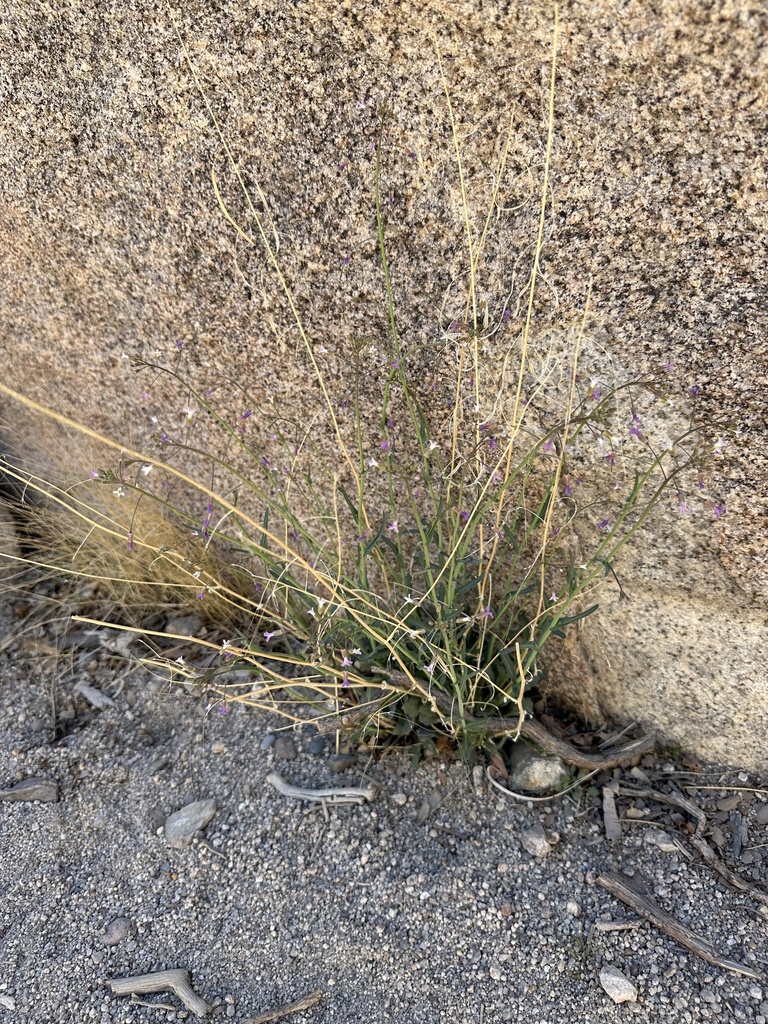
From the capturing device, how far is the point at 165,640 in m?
2.32

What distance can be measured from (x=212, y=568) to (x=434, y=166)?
122 centimetres

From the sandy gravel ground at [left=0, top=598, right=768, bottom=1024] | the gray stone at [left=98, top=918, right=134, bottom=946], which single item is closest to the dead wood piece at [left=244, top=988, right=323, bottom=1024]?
the sandy gravel ground at [left=0, top=598, right=768, bottom=1024]

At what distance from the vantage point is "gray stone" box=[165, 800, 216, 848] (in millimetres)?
1776

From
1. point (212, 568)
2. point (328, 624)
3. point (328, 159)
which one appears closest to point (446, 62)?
point (328, 159)

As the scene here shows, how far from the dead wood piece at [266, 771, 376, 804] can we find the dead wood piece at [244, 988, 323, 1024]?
0.39m

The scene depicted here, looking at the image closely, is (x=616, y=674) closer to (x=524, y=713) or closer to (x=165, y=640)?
(x=524, y=713)

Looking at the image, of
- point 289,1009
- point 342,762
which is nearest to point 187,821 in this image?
point 342,762

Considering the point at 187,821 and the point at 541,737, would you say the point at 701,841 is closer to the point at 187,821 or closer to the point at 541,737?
the point at 541,737

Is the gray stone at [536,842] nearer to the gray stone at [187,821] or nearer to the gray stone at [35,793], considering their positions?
the gray stone at [187,821]

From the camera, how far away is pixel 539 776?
1743 millimetres

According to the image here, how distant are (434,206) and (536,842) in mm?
1291

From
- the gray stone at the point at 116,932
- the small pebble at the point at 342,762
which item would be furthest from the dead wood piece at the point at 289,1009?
the small pebble at the point at 342,762

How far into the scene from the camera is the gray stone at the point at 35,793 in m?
1.93

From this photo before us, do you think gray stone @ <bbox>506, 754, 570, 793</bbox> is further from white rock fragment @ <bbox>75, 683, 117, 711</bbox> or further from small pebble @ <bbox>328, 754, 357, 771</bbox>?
white rock fragment @ <bbox>75, 683, 117, 711</bbox>
